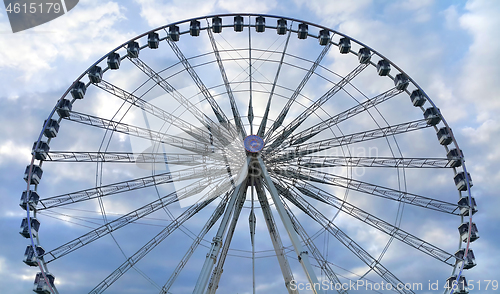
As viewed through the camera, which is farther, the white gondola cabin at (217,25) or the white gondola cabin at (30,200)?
the white gondola cabin at (217,25)

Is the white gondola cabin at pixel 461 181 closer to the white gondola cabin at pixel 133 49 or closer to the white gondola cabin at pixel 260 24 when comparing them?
the white gondola cabin at pixel 260 24

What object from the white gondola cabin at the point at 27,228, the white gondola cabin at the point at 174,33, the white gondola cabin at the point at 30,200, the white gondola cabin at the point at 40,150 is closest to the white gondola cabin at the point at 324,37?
the white gondola cabin at the point at 174,33

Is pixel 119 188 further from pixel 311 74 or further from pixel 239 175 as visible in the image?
pixel 311 74

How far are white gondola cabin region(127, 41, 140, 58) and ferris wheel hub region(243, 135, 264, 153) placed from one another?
372 inches

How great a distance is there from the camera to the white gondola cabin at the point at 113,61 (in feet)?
85.4

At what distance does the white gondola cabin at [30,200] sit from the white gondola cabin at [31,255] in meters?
2.31

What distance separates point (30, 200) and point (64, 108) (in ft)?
19.4

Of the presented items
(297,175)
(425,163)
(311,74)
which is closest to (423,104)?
(425,163)

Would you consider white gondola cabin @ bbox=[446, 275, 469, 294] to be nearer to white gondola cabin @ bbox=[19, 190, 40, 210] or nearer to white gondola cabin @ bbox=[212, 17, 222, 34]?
white gondola cabin @ bbox=[212, 17, 222, 34]

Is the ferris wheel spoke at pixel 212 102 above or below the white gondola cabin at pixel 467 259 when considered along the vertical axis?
above

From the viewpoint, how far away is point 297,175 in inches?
957

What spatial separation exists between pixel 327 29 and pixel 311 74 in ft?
12.4

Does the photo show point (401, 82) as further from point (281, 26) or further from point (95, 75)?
point (95, 75)

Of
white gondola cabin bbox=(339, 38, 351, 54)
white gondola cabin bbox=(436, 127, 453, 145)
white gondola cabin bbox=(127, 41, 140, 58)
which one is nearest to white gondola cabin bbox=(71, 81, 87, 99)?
white gondola cabin bbox=(127, 41, 140, 58)
